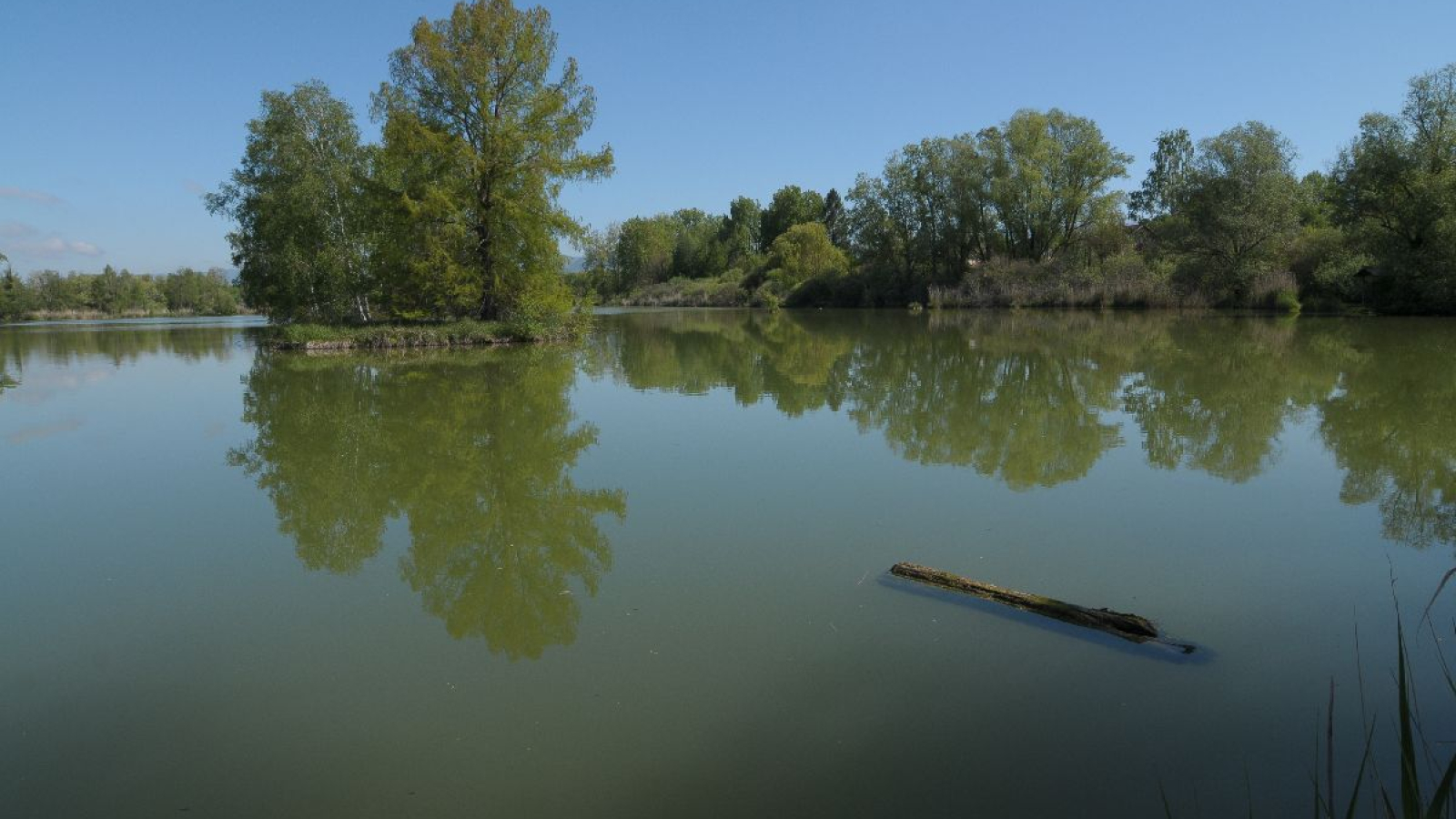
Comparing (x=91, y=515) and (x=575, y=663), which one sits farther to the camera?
(x=91, y=515)

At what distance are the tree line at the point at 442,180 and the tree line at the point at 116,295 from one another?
46.0 meters

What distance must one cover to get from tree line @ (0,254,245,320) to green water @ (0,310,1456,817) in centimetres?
6972

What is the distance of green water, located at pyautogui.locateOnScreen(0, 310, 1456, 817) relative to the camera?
2.84 meters

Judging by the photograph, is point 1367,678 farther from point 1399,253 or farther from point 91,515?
point 1399,253

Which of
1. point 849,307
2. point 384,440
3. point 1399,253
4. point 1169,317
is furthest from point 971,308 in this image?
point 384,440

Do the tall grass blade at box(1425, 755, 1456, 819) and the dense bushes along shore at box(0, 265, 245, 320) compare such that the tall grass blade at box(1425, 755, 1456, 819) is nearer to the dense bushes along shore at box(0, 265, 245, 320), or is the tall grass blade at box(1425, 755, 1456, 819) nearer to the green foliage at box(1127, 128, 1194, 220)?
the green foliage at box(1127, 128, 1194, 220)

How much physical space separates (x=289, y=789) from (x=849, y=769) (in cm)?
203

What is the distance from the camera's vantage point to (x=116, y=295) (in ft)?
233

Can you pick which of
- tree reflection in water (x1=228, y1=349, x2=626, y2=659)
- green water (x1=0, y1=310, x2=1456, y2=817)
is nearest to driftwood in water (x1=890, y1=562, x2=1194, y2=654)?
green water (x1=0, y1=310, x2=1456, y2=817)

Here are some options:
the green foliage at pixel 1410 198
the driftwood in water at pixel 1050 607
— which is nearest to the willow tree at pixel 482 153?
the driftwood in water at pixel 1050 607

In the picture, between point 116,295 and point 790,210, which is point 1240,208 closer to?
point 790,210

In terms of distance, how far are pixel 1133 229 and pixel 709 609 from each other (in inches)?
1818

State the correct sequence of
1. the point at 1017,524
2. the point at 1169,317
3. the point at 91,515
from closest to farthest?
1. the point at 1017,524
2. the point at 91,515
3. the point at 1169,317

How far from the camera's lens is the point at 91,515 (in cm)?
634
